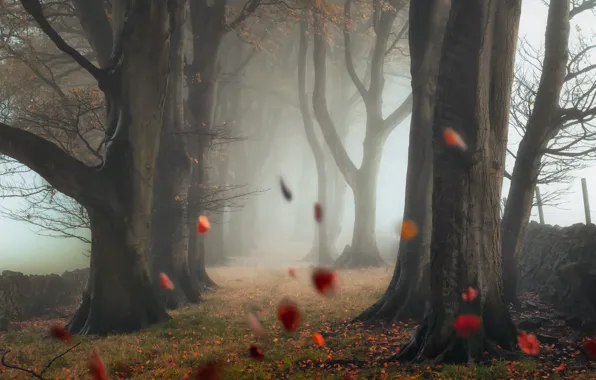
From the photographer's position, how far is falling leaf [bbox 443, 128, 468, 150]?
688cm

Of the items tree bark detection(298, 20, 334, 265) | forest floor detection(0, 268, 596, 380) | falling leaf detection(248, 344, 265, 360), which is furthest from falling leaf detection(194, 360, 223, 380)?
tree bark detection(298, 20, 334, 265)

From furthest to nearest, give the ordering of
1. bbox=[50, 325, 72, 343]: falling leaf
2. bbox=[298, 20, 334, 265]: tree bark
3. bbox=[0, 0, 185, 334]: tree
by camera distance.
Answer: bbox=[298, 20, 334, 265]: tree bark < bbox=[0, 0, 185, 334]: tree < bbox=[50, 325, 72, 343]: falling leaf

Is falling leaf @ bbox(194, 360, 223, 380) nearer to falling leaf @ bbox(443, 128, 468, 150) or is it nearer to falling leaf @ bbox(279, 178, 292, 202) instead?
falling leaf @ bbox(443, 128, 468, 150)

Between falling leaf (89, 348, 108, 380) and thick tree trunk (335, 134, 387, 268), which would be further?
thick tree trunk (335, 134, 387, 268)

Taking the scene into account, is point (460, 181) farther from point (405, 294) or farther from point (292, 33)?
point (292, 33)

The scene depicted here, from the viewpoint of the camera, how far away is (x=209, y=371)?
6.35 m

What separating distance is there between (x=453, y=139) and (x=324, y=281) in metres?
11.5

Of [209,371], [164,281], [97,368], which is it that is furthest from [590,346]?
[164,281]

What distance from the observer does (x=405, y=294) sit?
391 inches

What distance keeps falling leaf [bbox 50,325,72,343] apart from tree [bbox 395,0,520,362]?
603 cm

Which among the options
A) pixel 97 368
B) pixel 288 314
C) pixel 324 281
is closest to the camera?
pixel 97 368

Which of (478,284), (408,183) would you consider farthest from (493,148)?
(408,183)

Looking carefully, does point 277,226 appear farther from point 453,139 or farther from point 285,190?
point 453,139

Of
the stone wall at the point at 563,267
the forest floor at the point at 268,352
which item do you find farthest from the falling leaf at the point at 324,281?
the stone wall at the point at 563,267
